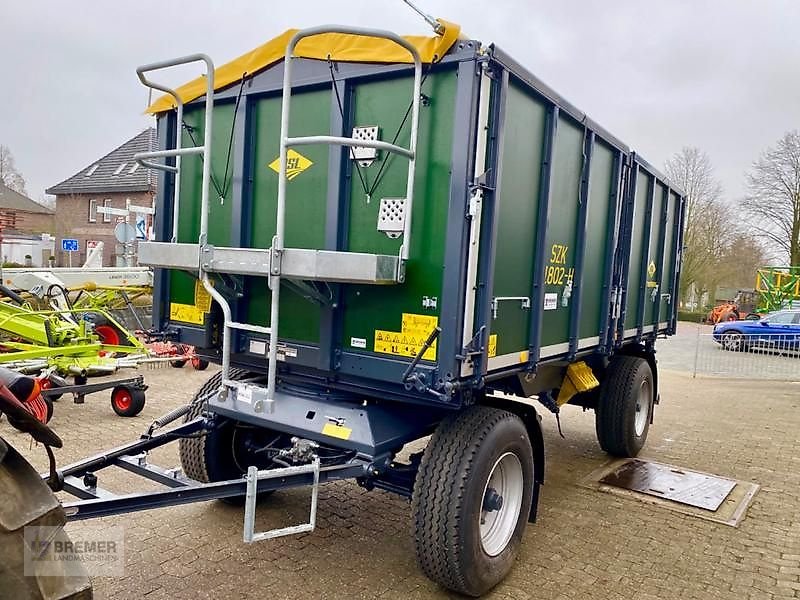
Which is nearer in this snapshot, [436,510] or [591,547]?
[436,510]

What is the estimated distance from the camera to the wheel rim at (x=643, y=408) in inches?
264

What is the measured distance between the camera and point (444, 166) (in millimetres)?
3232

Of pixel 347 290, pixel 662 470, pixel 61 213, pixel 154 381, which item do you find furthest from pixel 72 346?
pixel 61 213

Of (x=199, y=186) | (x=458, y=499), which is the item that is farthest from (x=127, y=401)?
(x=458, y=499)

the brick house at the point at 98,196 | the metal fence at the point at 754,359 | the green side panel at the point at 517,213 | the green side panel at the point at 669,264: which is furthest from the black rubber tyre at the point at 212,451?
the brick house at the point at 98,196

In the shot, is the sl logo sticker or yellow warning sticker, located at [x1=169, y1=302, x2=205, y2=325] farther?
yellow warning sticker, located at [x1=169, y1=302, x2=205, y2=325]

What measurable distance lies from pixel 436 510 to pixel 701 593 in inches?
72.8

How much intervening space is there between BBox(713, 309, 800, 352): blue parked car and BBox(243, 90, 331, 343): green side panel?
15.3m

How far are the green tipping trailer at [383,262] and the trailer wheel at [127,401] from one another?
9.94 feet

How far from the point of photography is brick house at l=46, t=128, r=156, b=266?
29.6 metres

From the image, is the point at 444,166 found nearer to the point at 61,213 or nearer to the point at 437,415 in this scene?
the point at 437,415

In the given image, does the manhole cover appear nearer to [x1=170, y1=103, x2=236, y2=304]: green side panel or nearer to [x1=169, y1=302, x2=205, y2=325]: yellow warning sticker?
[x1=169, y1=302, x2=205, y2=325]: yellow warning sticker

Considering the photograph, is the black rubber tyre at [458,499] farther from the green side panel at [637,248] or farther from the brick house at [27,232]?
the brick house at [27,232]

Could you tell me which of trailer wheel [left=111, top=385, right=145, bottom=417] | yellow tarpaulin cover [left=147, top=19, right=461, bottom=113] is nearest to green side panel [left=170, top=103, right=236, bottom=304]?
yellow tarpaulin cover [left=147, top=19, right=461, bottom=113]
